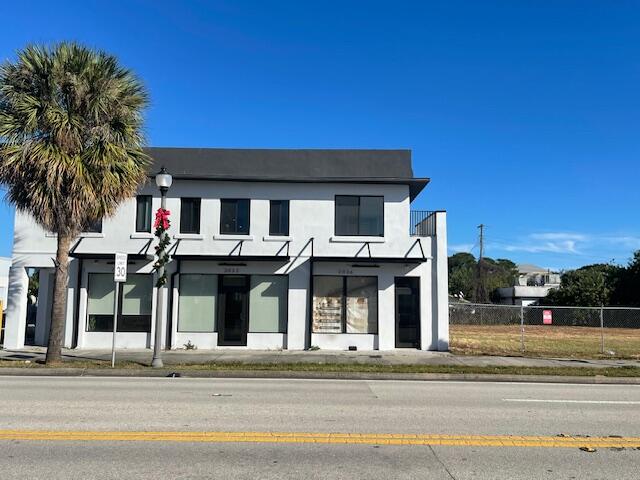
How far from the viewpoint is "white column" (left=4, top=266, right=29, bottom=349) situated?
760 inches

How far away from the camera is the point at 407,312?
66.4 feet

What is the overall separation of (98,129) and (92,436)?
10.2 meters

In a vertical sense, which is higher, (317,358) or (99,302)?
(99,302)

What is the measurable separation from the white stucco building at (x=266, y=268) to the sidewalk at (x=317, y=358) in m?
1.03

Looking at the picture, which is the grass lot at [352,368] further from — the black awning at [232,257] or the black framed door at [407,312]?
the black awning at [232,257]

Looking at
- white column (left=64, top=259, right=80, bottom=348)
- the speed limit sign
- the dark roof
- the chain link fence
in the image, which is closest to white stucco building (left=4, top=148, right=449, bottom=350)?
white column (left=64, top=259, right=80, bottom=348)

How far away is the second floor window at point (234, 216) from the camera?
20312mm

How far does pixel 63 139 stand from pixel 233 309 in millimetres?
8517

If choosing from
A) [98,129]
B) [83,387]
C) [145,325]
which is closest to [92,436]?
[83,387]

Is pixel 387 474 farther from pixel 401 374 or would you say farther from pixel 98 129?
pixel 98 129

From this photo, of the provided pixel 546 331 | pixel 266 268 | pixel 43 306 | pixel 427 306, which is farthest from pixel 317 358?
pixel 546 331

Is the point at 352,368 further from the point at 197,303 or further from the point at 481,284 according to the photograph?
the point at 481,284

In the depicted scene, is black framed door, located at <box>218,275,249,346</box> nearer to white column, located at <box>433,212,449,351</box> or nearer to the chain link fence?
white column, located at <box>433,212,449,351</box>

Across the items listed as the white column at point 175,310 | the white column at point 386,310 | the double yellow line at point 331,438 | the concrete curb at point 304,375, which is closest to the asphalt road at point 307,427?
the double yellow line at point 331,438
